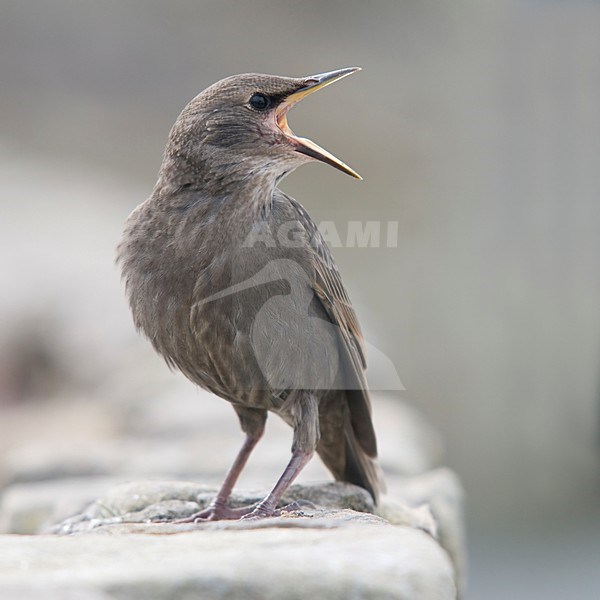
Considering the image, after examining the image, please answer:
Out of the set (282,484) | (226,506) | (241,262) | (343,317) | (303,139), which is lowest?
(226,506)

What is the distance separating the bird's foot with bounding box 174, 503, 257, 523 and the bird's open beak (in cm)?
113

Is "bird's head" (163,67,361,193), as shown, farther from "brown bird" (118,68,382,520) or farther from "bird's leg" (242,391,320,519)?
"bird's leg" (242,391,320,519)

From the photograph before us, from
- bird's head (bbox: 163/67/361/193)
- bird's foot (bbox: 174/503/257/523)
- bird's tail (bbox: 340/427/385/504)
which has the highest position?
bird's head (bbox: 163/67/361/193)

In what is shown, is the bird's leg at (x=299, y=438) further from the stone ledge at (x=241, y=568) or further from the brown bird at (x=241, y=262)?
the stone ledge at (x=241, y=568)

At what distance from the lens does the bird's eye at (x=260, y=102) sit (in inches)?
108

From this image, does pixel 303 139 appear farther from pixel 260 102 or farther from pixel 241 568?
pixel 241 568

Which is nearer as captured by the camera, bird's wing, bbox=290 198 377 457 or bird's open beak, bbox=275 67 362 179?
bird's open beak, bbox=275 67 362 179

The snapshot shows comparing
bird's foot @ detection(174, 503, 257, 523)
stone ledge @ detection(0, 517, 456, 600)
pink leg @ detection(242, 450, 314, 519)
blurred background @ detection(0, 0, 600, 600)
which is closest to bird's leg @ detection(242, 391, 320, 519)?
pink leg @ detection(242, 450, 314, 519)

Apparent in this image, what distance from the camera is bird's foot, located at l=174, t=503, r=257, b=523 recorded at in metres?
2.97

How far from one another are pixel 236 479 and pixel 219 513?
0.14 m

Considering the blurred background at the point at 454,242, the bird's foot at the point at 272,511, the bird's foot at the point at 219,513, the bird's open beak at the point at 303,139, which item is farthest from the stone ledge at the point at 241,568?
the blurred background at the point at 454,242

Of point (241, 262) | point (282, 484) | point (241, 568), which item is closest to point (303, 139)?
point (241, 262)

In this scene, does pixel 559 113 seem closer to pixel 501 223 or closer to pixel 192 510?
pixel 501 223

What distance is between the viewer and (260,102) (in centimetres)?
276
